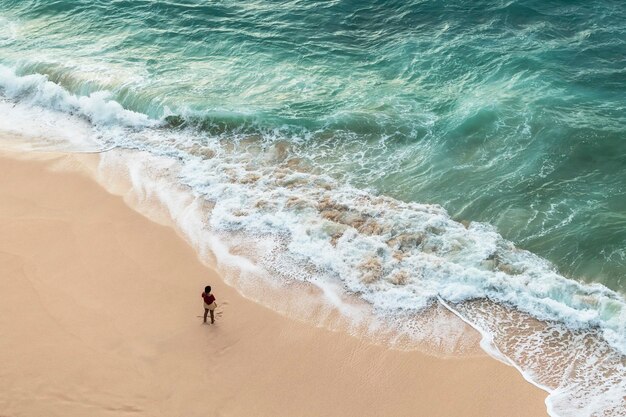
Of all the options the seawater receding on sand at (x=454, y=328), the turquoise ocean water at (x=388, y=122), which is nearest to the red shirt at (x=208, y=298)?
the seawater receding on sand at (x=454, y=328)

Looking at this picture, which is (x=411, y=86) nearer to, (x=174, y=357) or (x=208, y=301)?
(x=208, y=301)

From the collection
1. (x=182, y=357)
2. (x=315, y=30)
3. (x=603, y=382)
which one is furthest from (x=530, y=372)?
(x=315, y=30)

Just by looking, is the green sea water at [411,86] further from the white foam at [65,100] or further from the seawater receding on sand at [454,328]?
the seawater receding on sand at [454,328]

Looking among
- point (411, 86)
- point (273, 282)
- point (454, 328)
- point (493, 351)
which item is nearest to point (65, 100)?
point (273, 282)

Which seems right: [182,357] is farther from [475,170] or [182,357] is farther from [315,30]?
[315,30]

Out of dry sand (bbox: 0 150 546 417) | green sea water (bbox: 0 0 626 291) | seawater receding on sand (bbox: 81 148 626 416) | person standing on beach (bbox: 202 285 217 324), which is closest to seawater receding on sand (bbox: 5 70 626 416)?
seawater receding on sand (bbox: 81 148 626 416)

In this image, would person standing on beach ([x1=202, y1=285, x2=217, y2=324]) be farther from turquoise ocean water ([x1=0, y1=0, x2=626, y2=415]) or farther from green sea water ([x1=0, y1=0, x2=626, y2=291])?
green sea water ([x1=0, y1=0, x2=626, y2=291])
